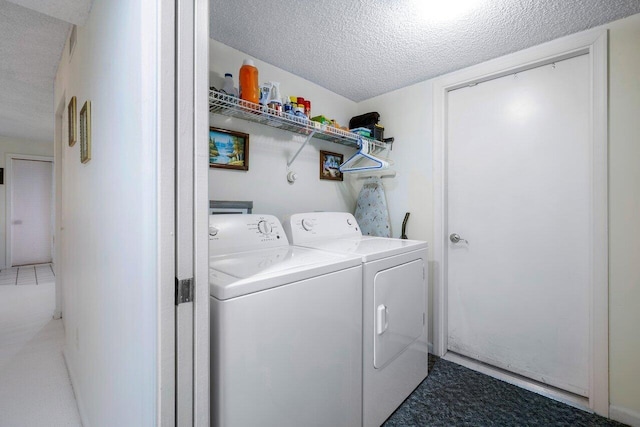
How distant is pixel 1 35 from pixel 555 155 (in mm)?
3673

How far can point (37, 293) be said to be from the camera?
3.67 m

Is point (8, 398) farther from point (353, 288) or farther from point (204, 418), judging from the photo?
point (353, 288)

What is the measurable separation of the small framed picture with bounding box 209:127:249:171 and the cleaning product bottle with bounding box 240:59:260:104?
0.88 feet

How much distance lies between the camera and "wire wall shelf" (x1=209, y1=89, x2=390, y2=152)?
5.18ft

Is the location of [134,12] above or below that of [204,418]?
above

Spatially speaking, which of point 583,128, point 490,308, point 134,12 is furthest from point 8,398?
point 583,128

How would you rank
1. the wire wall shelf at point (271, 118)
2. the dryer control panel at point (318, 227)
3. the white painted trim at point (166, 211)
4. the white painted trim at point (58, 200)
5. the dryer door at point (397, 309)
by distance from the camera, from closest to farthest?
the white painted trim at point (166, 211) < the dryer door at point (397, 309) < the wire wall shelf at point (271, 118) < the dryer control panel at point (318, 227) < the white painted trim at point (58, 200)

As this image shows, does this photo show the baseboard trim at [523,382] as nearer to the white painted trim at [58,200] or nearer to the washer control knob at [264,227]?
the washer control knob at [264,227]

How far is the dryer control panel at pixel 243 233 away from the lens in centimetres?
143

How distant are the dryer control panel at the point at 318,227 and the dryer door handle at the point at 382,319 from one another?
62 centimetres

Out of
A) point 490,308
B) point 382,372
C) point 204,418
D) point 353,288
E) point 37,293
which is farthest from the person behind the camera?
point 37,293

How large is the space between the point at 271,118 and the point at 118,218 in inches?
43.4

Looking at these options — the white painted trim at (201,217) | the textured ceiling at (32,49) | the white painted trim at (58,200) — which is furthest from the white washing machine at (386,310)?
the white painted trim at (58,200)

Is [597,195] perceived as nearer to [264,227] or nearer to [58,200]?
[264,227]
